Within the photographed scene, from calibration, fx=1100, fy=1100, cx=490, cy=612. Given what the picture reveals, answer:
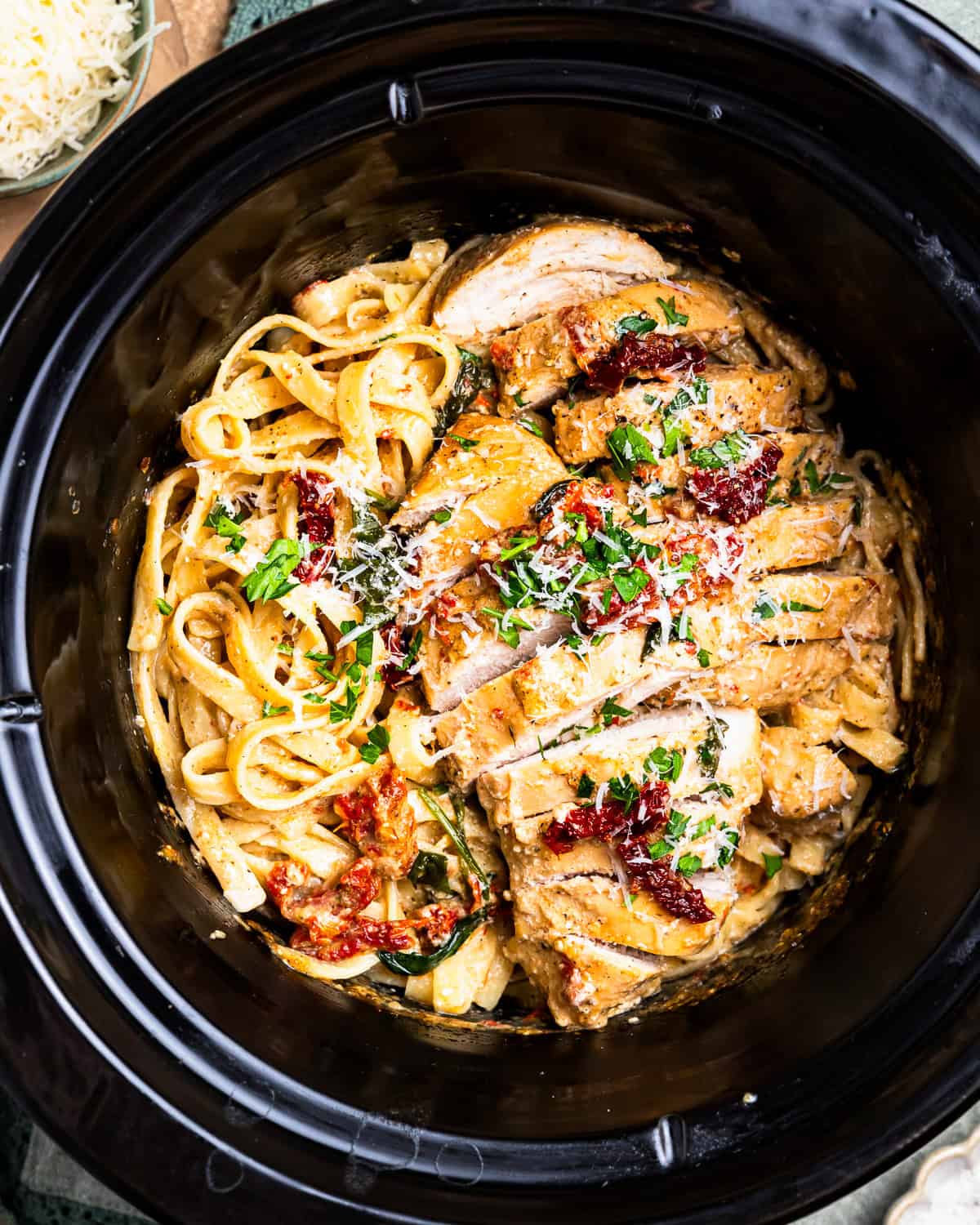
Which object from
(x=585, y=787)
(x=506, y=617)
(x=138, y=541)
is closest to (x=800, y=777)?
(x=585, y=787)

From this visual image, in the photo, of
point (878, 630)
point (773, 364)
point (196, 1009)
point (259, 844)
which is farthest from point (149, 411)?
point (878, 630)

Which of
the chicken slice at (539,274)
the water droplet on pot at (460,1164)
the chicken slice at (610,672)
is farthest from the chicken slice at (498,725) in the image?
the chicken slice at (539,274)

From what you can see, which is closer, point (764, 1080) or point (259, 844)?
point (764, 1080)

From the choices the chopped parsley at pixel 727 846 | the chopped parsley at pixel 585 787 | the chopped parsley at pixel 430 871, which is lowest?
the chopped parsley at pixel 727 846

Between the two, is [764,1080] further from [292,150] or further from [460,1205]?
[292,150]

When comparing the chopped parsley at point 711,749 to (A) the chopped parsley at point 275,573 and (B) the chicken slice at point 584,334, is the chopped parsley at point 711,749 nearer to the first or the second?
(B) the chicken slice at point 584,334

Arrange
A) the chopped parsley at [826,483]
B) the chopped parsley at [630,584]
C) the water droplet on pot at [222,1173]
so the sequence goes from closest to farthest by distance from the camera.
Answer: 1. the water droplet on pot at [222,1173]
2. the chopped parsley at [630,584]
3. the chopped parsley at [826,483]
